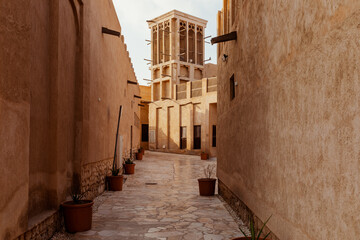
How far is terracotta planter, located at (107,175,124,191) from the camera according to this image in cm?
991

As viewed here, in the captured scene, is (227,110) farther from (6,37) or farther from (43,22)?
(6,37)

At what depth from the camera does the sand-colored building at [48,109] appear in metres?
3.55

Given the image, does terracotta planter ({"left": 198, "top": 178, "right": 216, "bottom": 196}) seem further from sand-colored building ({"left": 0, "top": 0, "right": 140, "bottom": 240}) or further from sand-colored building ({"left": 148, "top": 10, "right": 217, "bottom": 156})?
sand-colored building ({"left": 148, "top": 10, "right": 217, "bottom": 156})

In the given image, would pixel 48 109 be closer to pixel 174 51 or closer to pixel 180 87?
pixel 180 87

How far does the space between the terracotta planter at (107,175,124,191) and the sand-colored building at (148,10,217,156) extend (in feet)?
54.1

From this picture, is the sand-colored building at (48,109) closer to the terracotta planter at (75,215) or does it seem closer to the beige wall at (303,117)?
the terracotta planter at (75,215)

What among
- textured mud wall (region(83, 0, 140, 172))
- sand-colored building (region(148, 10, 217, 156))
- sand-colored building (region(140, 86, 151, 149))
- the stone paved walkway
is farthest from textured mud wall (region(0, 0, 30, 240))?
sand-colored building (region(140, 86, 151, 149))

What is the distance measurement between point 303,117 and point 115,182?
768 centimetres

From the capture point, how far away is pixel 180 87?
29953 millimetres

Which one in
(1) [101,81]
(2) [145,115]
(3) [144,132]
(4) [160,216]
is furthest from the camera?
(2) [145,115]

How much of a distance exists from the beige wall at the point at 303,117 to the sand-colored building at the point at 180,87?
21.0m

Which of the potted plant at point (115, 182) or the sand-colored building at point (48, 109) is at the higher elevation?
the sand-colored building at point (48, 109)

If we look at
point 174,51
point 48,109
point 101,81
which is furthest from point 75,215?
point 174,51

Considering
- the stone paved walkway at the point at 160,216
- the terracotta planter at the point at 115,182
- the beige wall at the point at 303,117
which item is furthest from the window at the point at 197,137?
the beige wall at the point at 303,117
